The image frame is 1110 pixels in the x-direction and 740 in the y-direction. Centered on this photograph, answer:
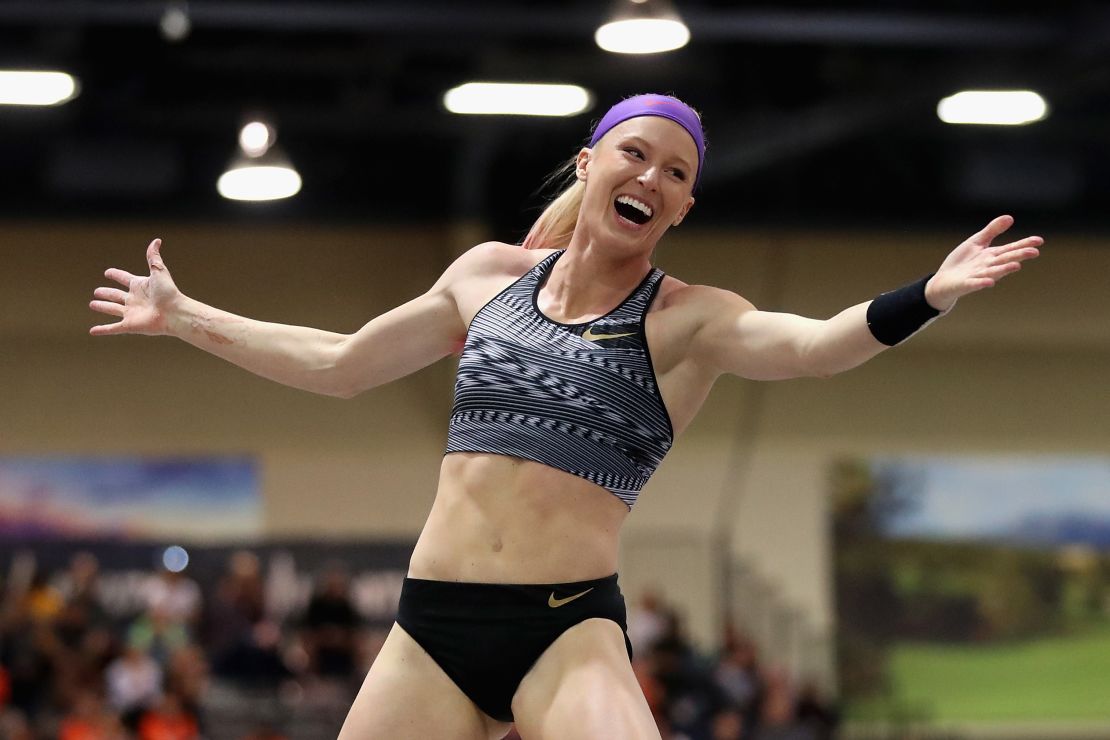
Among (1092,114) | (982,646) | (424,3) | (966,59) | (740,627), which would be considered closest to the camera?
(424,3)

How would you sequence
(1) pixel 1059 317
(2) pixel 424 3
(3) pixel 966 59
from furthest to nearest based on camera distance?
(1) pixel 1059 317 → (3) pixel 966 59 → (2) pixel 424 3

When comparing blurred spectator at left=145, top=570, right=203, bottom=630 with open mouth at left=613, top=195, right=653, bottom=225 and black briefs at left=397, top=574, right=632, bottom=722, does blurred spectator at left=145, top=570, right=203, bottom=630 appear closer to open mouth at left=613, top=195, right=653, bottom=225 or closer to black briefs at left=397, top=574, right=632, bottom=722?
black briefs at left=397, top=574, right=632, bottom=722

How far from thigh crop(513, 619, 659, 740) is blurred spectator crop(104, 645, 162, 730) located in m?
9.29

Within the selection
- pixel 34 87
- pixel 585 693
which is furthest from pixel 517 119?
pixel 585 693

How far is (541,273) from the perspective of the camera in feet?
14.7

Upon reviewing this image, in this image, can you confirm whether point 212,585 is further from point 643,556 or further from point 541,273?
point 541,273

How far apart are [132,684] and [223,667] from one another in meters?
0.75

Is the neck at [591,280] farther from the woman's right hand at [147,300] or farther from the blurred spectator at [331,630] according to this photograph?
the blurred spectator at [331,630]

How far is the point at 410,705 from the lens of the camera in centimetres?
411

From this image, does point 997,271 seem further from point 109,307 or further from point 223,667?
point 223,667

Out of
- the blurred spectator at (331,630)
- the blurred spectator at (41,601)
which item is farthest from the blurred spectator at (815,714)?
the blurred spectator at (41,601)

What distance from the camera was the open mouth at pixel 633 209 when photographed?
170 inches

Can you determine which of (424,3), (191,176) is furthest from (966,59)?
(191,176)

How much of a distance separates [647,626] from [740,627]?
263 centimetres
